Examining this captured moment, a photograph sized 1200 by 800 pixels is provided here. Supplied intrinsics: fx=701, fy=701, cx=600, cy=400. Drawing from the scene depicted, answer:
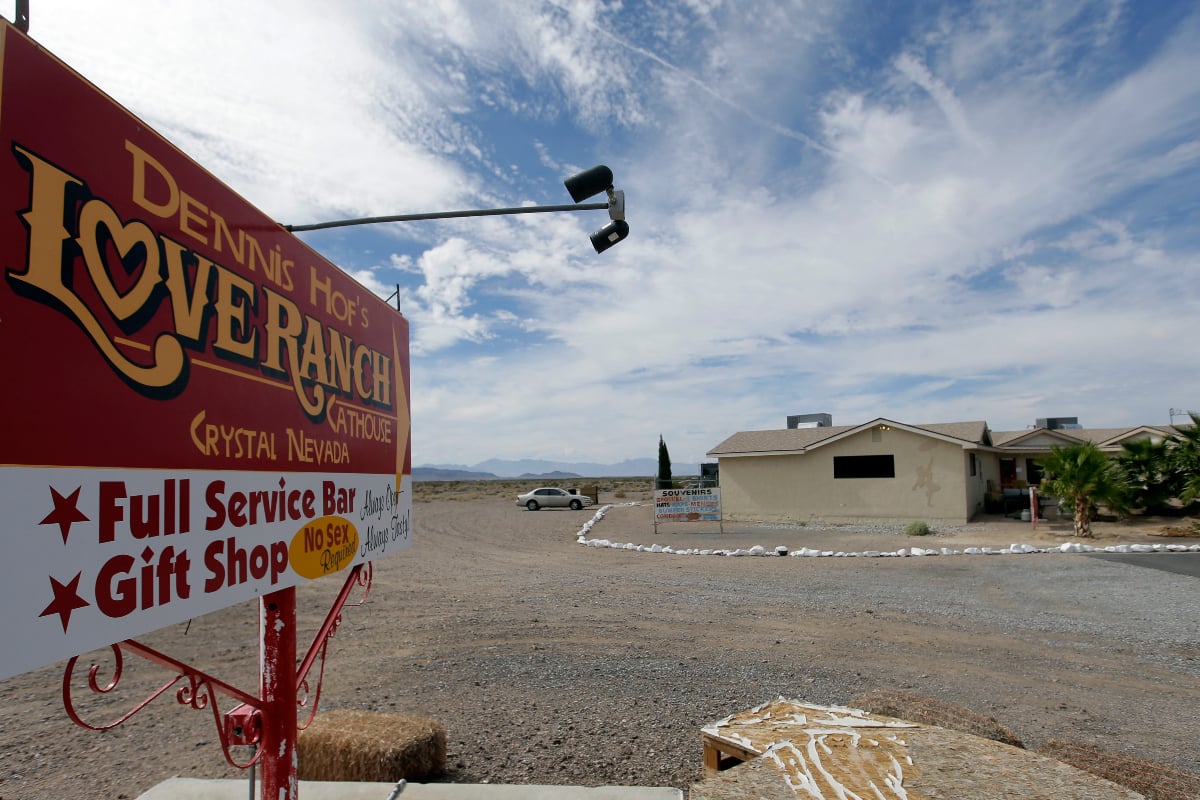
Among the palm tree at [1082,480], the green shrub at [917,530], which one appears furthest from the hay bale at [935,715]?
the palm tree at [1082,480]

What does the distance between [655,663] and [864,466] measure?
20.8 meters

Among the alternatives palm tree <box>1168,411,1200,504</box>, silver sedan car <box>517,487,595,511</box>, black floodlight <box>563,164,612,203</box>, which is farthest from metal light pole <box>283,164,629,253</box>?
silver sedan car <box>517,487,595,511</box>

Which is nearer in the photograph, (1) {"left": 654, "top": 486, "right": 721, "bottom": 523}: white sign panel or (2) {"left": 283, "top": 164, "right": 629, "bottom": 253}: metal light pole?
(2) {"left": 283, "top": 164, "right": 629, "bottom": 253}: metal light pole

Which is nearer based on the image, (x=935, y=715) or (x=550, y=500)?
(x=935, y=715)

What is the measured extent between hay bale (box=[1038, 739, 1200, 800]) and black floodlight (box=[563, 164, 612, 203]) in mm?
4998

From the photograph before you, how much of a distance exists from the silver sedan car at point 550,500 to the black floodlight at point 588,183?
32392mm

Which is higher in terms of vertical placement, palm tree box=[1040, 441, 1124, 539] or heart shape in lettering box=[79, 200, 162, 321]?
heart shape in lettering box=[79, 200, 162, 321]

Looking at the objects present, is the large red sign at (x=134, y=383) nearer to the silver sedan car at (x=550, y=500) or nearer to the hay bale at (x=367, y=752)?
the hay bale at (x=367, y=752)

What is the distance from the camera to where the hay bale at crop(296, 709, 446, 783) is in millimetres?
4422

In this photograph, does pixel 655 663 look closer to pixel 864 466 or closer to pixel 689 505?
pixel 689 505

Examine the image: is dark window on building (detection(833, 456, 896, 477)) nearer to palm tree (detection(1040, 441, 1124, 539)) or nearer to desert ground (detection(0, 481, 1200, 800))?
palm tree (detection(1040, 441, 1124, 539))

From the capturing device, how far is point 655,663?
25.2 ft

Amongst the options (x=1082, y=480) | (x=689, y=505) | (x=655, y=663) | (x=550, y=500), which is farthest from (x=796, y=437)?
(x=655, y=663)

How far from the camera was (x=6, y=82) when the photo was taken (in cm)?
174
